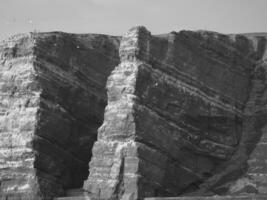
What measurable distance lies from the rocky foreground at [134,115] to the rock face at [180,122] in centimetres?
6

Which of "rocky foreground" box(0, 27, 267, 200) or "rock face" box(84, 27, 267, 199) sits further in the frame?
"rocky foreground" box(0, 27, 267, 200)

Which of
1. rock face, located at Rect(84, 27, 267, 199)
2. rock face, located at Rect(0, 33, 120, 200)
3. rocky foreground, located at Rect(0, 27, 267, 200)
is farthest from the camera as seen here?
rock face, located at Rect(0, 33, 120, 200)

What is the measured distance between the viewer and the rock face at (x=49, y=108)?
53.4 metres

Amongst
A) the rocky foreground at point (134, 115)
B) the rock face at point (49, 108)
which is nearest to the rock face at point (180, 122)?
the rocky foreground at point (134, 115)

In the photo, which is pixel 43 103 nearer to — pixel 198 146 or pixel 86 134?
pixel 86 134

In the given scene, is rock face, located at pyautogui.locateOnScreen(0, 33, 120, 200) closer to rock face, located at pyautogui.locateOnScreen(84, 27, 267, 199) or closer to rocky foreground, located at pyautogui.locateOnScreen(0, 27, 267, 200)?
rocky foreground, located at pyautogui.locateOnScreen(0, 27, 267, 200)

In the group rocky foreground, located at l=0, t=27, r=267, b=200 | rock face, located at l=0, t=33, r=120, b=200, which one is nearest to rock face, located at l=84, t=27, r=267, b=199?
rocky foreground, located at l=0, t=27, r=267, b=200

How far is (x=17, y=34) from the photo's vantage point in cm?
5656

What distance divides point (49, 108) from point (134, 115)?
22.9 feet

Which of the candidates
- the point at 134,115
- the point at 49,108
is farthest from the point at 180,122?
the point at 49,108

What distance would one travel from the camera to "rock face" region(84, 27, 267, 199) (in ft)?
162

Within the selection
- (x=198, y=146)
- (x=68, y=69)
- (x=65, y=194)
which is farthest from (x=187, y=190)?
(x=68, y=69)

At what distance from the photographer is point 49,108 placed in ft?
180

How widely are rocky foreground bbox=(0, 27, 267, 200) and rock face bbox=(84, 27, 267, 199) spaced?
0.19 feet
